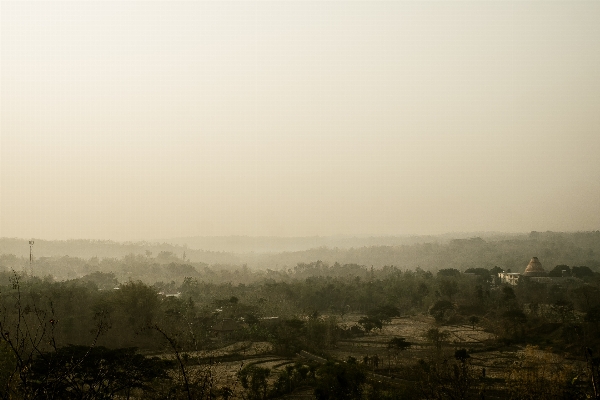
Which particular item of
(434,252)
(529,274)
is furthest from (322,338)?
(434,252)

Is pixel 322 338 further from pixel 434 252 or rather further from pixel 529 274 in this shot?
pixel 434 252

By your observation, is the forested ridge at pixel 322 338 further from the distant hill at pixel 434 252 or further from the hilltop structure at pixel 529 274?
the distant hill at pixel 434 252

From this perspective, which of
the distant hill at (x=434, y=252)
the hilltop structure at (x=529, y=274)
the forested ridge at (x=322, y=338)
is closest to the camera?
the forested ridge at (x=322, y=338)

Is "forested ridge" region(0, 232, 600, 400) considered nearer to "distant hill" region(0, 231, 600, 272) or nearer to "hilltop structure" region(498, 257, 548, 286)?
"hilltop structure" region(498, 257, 548, 286)

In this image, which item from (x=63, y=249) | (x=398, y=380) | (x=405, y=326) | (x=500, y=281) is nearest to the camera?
(x=398, y=380)

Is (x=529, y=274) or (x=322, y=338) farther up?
(x=529, y=274)

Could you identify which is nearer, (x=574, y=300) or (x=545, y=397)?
(x=545, y=397)

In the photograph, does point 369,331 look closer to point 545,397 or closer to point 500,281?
point 545,397

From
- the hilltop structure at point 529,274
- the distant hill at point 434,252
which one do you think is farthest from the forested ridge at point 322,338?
the distant hill at point 434,252

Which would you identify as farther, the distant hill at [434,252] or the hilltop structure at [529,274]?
the distant hill at [434,252]

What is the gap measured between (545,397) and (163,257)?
122146mm

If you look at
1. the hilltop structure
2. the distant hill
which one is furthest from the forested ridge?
the distant hill

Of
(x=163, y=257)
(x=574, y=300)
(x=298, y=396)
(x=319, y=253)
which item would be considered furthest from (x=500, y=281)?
(x=319, y=253)

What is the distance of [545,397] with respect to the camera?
1800 centimetres
